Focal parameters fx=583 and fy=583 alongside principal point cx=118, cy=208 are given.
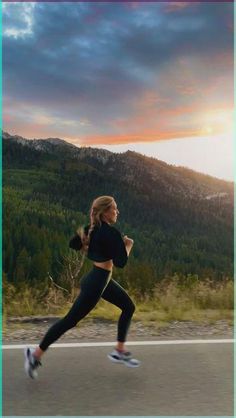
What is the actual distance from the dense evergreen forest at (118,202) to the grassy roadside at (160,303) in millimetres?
46791

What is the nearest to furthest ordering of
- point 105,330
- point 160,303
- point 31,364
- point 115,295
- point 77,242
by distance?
point 31,364 → point 77,242 → point 115,295 → point 105,330 → point 160,303

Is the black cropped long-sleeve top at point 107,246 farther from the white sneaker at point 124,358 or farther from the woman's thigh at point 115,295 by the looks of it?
the white sneaker at point 124,358

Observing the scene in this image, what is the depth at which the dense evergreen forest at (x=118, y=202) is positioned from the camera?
7690cm

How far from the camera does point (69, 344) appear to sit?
17.0ft

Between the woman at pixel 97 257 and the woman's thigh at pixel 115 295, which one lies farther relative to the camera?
the woman's thigh at pixel 115 295

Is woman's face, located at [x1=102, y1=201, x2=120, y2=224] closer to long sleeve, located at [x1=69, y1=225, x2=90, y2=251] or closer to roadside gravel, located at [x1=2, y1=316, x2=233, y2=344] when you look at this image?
long sleeve, located at [x1=69, y1=225, x2=90, y2=251]

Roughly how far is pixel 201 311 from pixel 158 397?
3.35 m

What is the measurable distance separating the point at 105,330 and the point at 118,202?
465 feet

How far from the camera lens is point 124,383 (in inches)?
162

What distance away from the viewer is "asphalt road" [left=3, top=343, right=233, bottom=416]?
3.60 meters

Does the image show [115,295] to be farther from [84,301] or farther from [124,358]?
[124,358]

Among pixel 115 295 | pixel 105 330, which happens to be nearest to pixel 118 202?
pixel 105 330

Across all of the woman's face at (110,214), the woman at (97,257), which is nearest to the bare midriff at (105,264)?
the woman at (97,257)

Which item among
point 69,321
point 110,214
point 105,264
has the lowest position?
point 69,321
